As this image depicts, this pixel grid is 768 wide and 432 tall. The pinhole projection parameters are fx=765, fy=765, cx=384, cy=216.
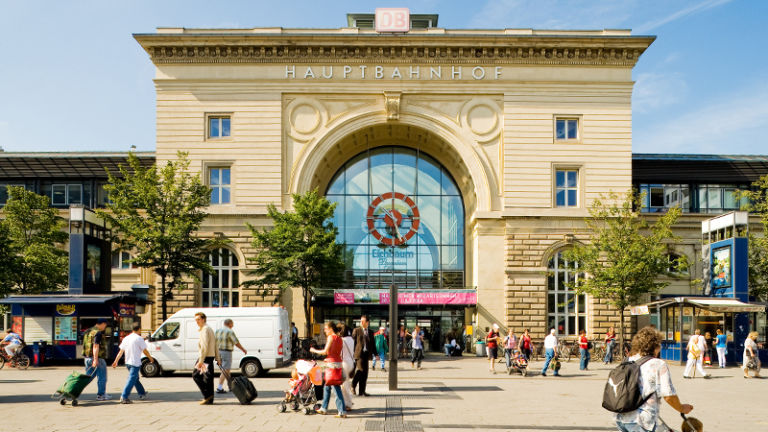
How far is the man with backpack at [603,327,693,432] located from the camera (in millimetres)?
7977

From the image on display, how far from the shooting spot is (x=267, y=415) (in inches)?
583

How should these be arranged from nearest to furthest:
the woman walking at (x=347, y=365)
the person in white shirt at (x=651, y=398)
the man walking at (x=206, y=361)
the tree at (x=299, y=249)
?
1. the person in white shirt at (x=651, y=398)
2. the woman walking at (x=347, y=365)
3. the man walking at (x=206, y=361)
4. the tree at (x=299, y=249)

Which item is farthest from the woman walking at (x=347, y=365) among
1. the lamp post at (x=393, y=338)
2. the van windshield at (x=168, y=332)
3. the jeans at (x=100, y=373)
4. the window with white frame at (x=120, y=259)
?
the window with white frame at (x=120, y=259)

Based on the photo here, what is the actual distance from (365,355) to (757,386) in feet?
41.6

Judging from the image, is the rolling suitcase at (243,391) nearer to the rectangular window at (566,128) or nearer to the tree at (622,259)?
the tree at (622,259)

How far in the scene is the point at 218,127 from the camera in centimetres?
4078

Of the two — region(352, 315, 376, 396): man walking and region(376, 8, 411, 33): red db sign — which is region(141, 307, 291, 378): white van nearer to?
region(352, 315, 376, 396): man walking

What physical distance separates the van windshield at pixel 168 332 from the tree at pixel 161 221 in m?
7.88

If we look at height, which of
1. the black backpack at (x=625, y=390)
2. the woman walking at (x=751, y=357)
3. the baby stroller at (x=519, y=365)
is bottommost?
the baby stroller at (x=519, y=365)

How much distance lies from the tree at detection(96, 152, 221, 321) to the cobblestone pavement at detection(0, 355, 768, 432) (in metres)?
9.02

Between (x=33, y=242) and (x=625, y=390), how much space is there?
39629 millimetres

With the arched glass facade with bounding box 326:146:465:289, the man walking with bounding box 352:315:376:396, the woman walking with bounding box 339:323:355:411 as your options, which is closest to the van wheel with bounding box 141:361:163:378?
the man walking with bounding box 352:315:376:396

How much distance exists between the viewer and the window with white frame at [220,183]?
40656 mm

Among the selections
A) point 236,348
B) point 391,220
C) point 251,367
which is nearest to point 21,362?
point 236,348
